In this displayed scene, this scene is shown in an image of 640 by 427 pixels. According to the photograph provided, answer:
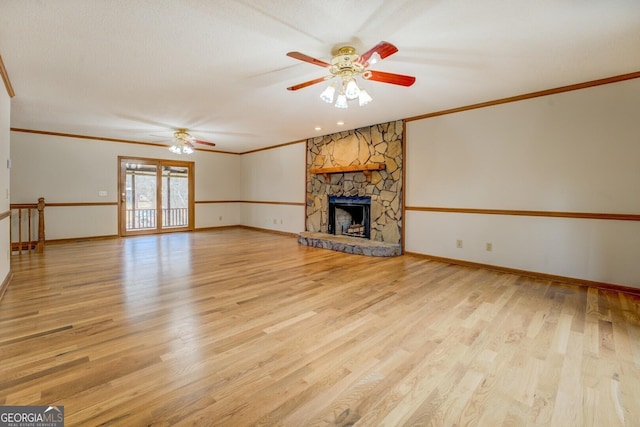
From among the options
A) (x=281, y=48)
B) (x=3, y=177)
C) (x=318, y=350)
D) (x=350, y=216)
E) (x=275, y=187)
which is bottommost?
(x=318, y=350)

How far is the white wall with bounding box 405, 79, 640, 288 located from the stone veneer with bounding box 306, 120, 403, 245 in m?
0.39

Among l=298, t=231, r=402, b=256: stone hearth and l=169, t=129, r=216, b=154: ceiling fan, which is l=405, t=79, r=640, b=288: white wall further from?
l=169, t=129, r=216, b=154: ceiling fan

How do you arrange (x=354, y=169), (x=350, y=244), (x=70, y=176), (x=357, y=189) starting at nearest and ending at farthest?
(x=350, y=244) < (x=354, y=169) < (x=357, y=189) < (x=70, y=176)

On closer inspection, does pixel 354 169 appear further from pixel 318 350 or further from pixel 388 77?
pixel 318 350

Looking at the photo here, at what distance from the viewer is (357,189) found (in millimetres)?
6160

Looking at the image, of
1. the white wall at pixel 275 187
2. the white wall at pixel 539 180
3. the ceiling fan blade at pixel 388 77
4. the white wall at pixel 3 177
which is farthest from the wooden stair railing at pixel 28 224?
the white wall at pixel 539 180

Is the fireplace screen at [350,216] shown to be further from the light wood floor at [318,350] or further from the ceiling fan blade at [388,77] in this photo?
the ceiling fan blade at [388,77]

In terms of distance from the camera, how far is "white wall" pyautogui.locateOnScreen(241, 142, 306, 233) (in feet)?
24.7

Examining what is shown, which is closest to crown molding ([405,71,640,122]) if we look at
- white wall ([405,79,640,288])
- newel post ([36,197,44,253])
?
white wall ([405,79,640,288])

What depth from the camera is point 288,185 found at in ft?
25.7

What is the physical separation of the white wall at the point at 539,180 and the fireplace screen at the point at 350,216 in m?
1.14

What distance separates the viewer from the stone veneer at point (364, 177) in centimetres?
547

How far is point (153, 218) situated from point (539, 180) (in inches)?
331

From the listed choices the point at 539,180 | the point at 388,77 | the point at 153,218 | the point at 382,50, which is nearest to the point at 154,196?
the point at 153,218
